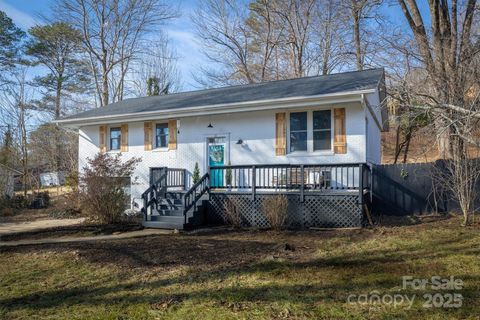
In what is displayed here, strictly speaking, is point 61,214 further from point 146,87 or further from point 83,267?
point 146,87

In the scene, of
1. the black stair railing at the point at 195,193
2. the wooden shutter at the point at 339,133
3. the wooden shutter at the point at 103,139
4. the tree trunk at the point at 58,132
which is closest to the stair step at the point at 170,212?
the black stair railing at the point at 195,193

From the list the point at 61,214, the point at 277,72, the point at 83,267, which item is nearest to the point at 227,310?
the point at 83,267

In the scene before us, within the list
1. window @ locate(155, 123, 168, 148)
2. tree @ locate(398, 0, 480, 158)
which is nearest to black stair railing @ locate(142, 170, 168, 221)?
window @ locate(155, 123, 168, 148)

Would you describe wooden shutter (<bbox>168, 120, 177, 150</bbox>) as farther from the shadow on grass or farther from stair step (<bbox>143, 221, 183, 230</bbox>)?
the shadow on grass

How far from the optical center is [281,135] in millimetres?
11742

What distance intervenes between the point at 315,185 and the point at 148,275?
5.77 metres

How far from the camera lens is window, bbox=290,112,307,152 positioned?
11547mm

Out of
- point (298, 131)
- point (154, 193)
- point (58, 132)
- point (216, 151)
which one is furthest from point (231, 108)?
point (58, 132)

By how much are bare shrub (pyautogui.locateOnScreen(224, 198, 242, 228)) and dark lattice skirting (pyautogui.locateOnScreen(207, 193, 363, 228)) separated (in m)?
0.07

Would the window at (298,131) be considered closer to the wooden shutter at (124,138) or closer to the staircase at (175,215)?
the staircase at (175,215)

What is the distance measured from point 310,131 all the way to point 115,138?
8155 mm

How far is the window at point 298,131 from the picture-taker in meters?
11.5

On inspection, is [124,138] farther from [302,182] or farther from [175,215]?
[302,182]

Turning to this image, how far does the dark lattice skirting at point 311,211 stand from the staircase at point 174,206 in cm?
71
